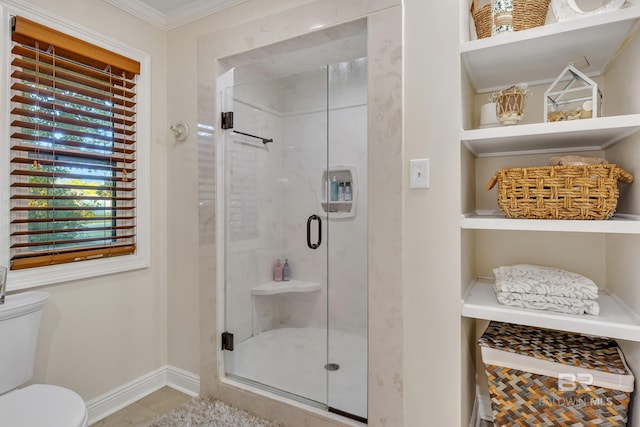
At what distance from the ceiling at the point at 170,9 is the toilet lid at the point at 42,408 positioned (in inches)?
80.3

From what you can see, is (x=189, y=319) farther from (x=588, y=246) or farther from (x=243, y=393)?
(x=588, y=246)

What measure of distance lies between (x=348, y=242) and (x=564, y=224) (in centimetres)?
100

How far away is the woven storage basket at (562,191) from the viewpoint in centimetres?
121

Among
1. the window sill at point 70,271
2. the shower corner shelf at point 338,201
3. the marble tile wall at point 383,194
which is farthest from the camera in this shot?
the shower corner shelf at point 338,201

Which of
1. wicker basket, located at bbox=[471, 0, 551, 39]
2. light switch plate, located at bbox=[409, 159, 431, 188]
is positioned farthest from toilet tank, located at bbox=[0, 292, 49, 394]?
wicker basket, located at bbox=[471, 0, 551, 39]

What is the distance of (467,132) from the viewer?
1414mm

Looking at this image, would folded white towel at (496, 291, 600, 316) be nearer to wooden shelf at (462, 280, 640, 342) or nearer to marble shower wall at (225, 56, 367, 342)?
wooden shelf at (462, 280, 640, 342)

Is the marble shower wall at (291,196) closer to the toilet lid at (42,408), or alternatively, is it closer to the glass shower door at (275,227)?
the glass shower door at (275,227)

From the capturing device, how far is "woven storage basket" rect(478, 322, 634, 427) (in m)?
1.23

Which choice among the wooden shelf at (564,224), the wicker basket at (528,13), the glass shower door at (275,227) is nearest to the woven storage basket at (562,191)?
the wooden shelf at (564,224)

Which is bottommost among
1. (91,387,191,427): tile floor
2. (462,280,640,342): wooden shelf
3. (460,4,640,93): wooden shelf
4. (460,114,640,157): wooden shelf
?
(91,387,191,427): tile floor

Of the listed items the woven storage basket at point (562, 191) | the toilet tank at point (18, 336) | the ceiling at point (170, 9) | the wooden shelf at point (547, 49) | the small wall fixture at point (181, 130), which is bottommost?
the toilet tank at point (18, 336)

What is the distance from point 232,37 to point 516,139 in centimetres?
161

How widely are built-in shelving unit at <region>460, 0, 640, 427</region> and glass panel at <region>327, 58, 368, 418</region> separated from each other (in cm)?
51
